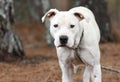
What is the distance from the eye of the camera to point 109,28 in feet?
52.2

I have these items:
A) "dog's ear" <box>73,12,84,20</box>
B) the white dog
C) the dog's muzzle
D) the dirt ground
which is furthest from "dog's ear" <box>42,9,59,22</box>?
the dirt ground

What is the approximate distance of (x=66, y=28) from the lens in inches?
301

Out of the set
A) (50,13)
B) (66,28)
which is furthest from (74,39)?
(50,13)

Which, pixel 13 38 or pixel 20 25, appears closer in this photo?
pixel 13 38

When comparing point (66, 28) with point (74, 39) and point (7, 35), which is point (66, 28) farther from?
point (7, 35)

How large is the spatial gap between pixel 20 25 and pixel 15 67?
10858mm

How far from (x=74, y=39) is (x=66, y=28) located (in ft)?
0.91

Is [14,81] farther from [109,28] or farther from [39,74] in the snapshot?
[109,28]

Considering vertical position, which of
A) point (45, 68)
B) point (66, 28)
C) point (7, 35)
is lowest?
point (45, 68)

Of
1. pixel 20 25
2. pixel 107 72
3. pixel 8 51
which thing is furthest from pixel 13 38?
pixel 20 25

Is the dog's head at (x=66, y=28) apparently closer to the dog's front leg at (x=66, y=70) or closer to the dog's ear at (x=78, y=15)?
the dog's ear at (x=78, y=15)

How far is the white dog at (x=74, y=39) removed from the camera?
25.1 feet

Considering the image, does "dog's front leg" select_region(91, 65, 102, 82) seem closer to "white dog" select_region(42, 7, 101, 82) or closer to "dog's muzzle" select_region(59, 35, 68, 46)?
"white dog" select_region(42, 7, 101, 82)

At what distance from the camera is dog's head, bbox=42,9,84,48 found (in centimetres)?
758
